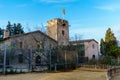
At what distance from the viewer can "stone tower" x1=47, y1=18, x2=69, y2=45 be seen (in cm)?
5103

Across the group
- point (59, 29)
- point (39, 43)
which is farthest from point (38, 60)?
point (59, 29)

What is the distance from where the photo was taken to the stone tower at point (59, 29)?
51.0m

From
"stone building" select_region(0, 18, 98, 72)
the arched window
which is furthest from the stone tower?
the arched window

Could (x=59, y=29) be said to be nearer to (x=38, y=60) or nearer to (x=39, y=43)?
(x=39, y=43)

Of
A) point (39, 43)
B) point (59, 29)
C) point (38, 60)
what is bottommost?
point (38, 60)

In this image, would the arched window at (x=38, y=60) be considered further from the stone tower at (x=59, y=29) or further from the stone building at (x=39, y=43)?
the stone tower at (x=59, y=29)

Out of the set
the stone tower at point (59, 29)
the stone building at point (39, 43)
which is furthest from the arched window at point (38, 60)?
the stone tower at point (59, 29)

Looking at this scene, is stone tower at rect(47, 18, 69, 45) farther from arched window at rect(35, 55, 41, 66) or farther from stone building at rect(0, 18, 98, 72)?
arched window at rect(35, 55, 41, 66)

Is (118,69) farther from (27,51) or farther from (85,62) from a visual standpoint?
(27,51)

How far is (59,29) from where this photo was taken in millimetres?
51719

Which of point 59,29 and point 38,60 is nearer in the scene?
point 38,60

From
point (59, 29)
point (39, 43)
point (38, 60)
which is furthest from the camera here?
point (59, 29)

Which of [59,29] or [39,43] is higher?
[59,29]

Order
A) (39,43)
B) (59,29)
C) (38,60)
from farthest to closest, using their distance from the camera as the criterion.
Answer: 1. (59,29)
2. (39,43)
3. (38,60)
